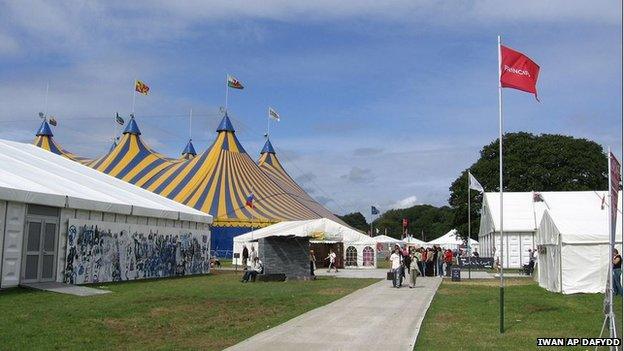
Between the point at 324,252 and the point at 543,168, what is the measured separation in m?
24.9

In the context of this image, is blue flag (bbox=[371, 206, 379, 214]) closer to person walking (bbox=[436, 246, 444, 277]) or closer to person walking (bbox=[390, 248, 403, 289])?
person walking (bbox=[436, 246, 444, 277])

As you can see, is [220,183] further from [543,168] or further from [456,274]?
[543,168]

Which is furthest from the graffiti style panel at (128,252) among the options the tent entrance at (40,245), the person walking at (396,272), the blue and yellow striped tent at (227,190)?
the blue and yellow striped tent at (227,190)

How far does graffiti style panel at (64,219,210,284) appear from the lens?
63.5 ft

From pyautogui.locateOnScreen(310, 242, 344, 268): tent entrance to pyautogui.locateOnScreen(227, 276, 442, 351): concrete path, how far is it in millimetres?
20676

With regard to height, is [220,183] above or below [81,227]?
above

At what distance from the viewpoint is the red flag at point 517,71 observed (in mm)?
11422

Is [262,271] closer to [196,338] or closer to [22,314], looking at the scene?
[22,314]

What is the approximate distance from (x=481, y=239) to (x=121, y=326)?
134 feet

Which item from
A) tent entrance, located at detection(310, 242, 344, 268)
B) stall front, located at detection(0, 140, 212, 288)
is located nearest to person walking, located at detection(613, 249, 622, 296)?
stall front, located at detection(0, 140, 212, 288)

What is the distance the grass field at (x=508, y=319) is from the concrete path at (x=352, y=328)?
12.9 inches

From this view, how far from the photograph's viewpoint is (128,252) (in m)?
22.2

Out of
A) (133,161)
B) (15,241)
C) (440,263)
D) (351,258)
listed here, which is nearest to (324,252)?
(351,258)

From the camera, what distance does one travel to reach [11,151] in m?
23.1
